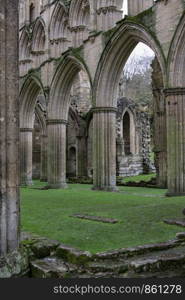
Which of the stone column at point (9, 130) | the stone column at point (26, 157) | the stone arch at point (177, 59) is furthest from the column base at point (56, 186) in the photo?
the stone column at point (9, 130)

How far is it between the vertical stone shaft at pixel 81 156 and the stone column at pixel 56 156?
564cm

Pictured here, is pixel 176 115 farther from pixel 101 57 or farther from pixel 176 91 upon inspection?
pixel 101 57

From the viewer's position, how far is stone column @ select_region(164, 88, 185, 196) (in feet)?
35.4

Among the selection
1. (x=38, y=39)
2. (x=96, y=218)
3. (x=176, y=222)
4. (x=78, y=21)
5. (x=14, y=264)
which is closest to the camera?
(x=14, y=264)

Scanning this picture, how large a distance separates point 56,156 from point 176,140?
6882 mm

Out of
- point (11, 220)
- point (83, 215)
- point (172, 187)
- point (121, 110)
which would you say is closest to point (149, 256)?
point (11, 220)

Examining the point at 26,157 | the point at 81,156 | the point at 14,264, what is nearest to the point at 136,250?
the point at 14,264

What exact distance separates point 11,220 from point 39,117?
20.4 metres

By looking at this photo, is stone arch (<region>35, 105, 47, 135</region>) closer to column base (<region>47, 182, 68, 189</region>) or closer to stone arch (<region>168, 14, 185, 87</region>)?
column base (<region>47, 182, 68, 189</region>)

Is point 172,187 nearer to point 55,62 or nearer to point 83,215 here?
point 83,215

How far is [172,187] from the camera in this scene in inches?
427

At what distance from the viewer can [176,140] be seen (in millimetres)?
10867

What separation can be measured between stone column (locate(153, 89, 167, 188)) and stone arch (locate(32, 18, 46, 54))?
24.8 feet

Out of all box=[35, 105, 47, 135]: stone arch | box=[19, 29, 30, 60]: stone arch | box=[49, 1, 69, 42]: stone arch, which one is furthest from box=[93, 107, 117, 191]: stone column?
box=[35, 105, 47, 135]: stone arch
